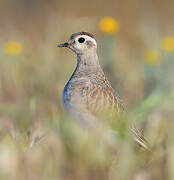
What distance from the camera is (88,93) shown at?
5.64 meters

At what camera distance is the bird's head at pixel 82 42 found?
21.1 feet

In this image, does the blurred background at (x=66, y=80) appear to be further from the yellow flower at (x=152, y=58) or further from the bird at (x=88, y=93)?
the bird at (x=88, y=93)

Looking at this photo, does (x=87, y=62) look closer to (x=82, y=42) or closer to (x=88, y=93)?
(x=82, y=42)

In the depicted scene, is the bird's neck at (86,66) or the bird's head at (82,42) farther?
the bird's head at (82,42)

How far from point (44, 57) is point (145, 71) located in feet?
5.00

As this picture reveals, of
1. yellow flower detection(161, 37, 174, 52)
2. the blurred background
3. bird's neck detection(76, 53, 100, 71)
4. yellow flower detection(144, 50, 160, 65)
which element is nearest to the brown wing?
the blurred background

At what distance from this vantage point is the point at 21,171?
11.3ft

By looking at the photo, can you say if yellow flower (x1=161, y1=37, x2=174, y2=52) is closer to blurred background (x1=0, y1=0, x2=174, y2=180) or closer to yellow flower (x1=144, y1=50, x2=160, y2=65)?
blurred background (x1=0, y1=0, x2=174, y2=180)

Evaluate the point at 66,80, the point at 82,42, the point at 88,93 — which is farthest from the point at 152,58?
the point at 88,93

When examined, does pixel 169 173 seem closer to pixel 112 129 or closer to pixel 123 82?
pixel 112 129

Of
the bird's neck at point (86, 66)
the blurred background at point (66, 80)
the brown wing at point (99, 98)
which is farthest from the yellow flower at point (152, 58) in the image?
the brown wing at point (99, 98)

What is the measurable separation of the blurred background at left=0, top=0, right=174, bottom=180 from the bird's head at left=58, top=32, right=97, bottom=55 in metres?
0.74

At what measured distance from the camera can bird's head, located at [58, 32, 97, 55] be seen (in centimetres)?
645

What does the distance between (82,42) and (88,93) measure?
103 centimetres
